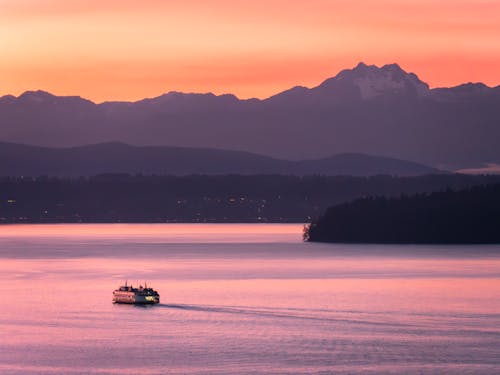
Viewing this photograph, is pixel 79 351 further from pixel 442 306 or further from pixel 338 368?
pixel 442 306

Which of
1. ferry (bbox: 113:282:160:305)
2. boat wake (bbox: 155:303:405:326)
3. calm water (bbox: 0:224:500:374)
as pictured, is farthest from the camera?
ferry (bbox: 113:282:160:305)

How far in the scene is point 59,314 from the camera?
4117 inches

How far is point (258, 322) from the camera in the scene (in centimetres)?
9656

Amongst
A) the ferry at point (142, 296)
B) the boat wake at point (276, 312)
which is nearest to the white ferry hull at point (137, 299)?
the ferry at point (142, 296)

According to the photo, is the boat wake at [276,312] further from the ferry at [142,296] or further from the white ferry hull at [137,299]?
the ferry at [142,296]

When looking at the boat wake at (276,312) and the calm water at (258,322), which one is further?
the boat wake at (276,312)

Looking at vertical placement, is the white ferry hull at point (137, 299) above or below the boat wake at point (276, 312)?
above

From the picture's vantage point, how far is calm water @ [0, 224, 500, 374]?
7644 centimetres

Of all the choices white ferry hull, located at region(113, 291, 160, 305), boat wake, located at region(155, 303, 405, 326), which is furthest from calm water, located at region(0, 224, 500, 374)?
white ferry hull, located at region(113, 291, 160, 305)

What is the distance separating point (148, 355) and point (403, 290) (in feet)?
174

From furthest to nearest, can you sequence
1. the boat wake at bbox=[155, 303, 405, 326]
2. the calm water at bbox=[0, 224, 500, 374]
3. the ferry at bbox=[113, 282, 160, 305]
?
1. the ferry at bbox=[113, 282, 160, 305]
2. the boat wake at bbox=[155, 303, 405, 326]
3. the calm water at bbox=[0, 224, 500, 374]

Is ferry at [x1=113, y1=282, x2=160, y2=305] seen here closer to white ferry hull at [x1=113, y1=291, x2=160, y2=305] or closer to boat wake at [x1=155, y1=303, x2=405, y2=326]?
white ferry hull at [x1=113, y1=291, x2=160, y2=305]

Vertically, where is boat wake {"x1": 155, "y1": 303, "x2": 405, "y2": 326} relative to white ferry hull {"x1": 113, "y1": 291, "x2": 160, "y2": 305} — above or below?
below

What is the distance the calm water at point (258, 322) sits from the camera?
76.4 meters
